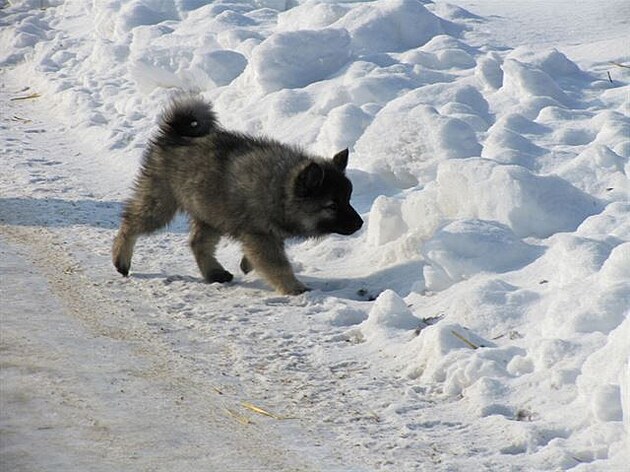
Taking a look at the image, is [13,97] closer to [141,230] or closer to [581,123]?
[141,230]

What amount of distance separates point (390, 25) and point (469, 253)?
5.49 m

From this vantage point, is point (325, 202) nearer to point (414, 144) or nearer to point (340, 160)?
point (340, 160)

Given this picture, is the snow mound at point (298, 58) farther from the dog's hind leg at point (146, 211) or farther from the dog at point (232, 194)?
the dog's hind leg at point (146, 211)

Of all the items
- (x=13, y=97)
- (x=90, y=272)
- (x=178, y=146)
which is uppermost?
(x=178, y=146)

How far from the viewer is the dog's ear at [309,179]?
8461 mm

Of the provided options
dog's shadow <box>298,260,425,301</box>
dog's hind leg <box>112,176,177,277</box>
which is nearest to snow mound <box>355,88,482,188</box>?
dog's shadow <box>298,260,425,301</box>

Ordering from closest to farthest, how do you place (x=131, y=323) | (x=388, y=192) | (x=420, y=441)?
(x=420, y=441) → (x=131, y=323) → (x=388, y=192)

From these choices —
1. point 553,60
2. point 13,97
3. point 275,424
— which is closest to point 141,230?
point 275,424

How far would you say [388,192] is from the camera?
9.57 meters

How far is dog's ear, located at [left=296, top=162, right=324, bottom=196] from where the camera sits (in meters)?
8.46

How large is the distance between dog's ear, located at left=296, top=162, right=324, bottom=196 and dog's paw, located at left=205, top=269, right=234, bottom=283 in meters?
0.76

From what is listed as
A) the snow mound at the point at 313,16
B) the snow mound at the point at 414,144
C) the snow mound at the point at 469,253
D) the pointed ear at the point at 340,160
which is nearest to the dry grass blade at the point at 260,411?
the snow mound at the point at 469,253

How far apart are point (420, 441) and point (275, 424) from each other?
2.38 ft

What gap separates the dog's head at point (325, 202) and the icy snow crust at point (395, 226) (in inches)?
9.0
